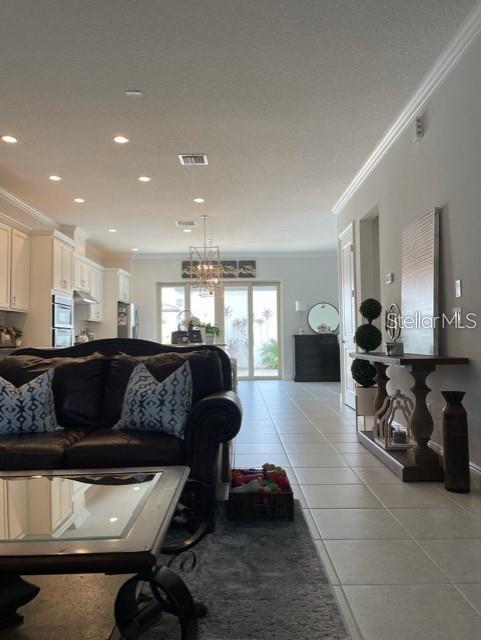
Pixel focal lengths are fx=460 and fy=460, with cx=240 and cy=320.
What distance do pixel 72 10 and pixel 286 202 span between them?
4.09 metres

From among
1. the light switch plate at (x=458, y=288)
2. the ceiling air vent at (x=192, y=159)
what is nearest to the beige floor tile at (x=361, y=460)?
the light switch plate at (x=458, y=288)

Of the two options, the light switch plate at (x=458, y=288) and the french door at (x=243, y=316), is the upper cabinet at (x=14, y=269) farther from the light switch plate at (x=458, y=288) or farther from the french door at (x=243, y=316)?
the french door at (x=243, y=316)

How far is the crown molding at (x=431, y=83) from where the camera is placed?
2.80 m

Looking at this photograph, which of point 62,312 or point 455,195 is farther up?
point 455,195

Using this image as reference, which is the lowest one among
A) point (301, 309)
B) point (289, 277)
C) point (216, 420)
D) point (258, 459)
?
point (258, 459)

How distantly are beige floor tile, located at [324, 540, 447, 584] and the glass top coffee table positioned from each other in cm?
82

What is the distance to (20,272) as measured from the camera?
18.1ft

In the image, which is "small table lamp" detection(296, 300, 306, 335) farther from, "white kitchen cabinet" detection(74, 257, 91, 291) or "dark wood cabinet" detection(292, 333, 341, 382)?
"white kitchen cabinet" detection(74, 257, 91, 291)

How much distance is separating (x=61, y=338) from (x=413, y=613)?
5.37m

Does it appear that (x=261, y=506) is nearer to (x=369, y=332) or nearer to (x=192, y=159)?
(x=369, y=332)

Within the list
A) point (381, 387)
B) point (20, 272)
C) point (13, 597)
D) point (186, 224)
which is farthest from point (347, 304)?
point (13, 597)

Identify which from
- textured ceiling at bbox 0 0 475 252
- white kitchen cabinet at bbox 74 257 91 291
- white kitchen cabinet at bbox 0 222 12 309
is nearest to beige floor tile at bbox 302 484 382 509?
textured ceiling at bbox 0 0 475 252

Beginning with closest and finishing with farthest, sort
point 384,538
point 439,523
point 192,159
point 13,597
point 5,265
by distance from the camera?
point 13,597 < point 384,538 < point 439,523 < point 192,159 < point 5,265

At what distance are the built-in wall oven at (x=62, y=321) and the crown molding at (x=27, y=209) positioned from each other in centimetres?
127
